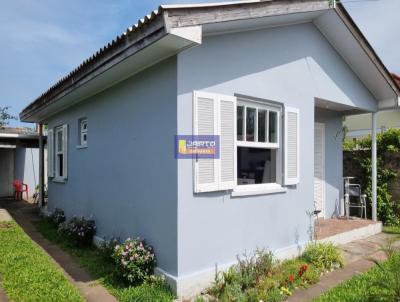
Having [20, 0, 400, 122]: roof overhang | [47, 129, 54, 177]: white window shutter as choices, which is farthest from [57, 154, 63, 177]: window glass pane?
[20, 0, 400, 122]: roof overhang

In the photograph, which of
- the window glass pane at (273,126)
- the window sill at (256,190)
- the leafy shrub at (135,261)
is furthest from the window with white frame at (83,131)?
the window glass pane at (273,126)

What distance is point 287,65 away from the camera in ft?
21.4

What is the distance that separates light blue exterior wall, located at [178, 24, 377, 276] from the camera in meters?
4.78

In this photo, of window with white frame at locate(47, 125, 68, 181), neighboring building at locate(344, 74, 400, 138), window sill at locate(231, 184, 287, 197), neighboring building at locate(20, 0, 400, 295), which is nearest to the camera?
neighboring building at locate(20, 0, 400, 295)

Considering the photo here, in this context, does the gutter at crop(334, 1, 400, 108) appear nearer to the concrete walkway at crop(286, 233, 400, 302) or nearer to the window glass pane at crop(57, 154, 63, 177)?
the concrete walkway at crop(286, 233, 400, 302)

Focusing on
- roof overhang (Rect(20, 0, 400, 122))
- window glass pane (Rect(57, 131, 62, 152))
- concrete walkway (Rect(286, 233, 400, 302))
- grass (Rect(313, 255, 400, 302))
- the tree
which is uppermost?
the tree

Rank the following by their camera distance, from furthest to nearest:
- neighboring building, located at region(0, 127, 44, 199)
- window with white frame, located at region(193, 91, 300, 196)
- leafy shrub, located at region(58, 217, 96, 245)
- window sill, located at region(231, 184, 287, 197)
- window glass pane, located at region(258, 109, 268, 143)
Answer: neighboring building, located at region(0, 127, 44, 199), leafy shrub, located at region(58, 217, 96, 245), window glass pane, located at region(258, 109, 268, 143), window sill, located at region(231, 184, 287, 197), window with white frame, located at region(193, 91, 300, 196)

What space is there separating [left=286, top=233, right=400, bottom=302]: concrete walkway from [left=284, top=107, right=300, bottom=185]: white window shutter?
193 centimetres

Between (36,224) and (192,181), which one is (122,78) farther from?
(36,224)

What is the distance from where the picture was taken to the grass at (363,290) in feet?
14.1

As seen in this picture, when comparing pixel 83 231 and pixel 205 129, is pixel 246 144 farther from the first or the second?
pixel 83 231

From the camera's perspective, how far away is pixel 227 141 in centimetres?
529

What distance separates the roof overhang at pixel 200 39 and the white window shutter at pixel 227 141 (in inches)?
47.2

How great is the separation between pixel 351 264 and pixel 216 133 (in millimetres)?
4177
